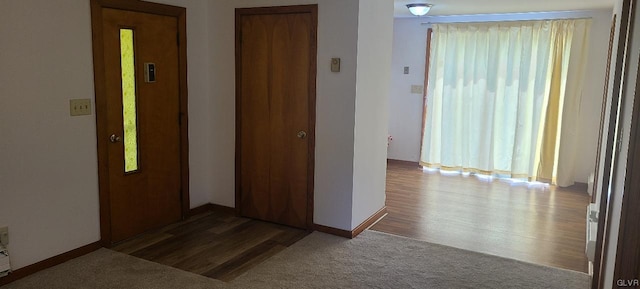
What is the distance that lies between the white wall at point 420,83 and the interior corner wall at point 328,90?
342 centimetres

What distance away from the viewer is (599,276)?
8.96 feet

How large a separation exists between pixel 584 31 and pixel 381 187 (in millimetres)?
3370

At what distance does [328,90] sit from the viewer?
3988 millimetres

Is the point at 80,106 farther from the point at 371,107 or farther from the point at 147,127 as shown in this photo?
the point at 371,107

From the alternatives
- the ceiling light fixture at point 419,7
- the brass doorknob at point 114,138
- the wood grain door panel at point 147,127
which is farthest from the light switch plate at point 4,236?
the ceiling light fixture at point 419,7

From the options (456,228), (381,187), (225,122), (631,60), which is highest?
(631,60)

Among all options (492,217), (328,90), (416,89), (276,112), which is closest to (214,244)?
(276,112)

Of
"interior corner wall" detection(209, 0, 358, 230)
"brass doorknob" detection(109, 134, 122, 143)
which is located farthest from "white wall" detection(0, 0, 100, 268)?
"interior corner wall" detection(209, 0, 358, 230)

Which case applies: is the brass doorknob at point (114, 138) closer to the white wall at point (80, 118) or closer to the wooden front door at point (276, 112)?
the white wall at point (80, 118)

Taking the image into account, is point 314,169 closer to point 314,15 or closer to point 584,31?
point 314,15

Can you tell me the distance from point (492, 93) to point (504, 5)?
133 cm

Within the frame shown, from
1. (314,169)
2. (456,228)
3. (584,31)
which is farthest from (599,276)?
(584,31)

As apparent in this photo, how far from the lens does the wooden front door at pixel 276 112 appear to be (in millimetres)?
4070

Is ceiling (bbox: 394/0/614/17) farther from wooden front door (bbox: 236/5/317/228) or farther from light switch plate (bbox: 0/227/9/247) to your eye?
light switch plate (bbox: 0/227/9/247)
